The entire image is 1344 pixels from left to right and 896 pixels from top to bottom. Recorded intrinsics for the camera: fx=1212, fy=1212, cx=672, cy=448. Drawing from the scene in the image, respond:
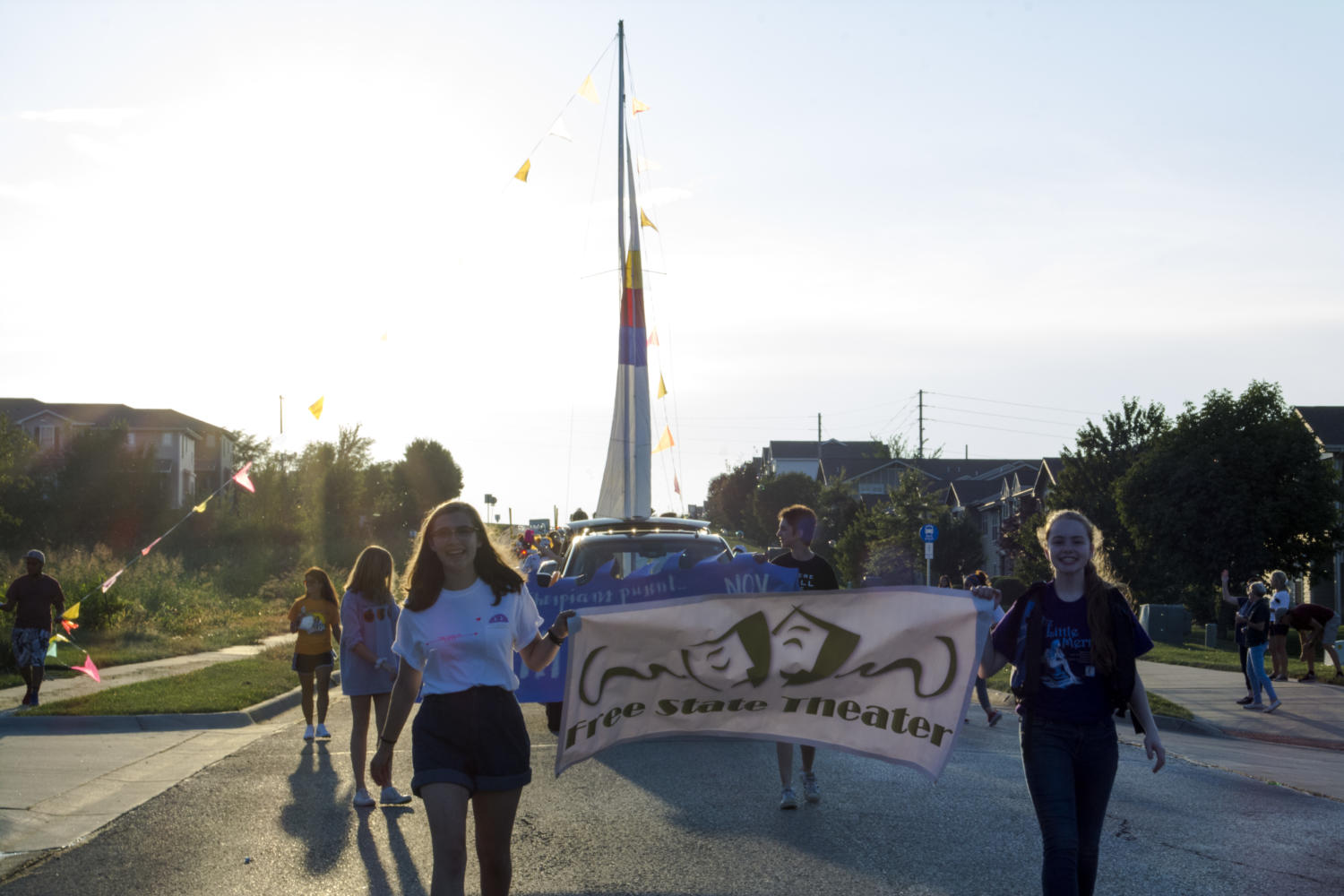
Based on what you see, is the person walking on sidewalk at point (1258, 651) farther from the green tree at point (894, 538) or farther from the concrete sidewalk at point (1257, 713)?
the green tree at point (894, 538)

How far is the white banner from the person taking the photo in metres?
5.59

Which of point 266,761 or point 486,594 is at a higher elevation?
point 486,594

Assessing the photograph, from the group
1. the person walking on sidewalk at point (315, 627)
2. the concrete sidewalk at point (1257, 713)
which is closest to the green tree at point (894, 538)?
the concrete sidewalk at point (1257, 713)

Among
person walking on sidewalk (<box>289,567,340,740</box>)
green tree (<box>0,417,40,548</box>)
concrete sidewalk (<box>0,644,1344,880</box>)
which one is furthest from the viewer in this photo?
green tree (<box>0,417,40,548</box>)

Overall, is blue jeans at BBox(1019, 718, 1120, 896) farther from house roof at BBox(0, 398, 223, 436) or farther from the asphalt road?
house roof at BBox(0, 398, 223, 436)

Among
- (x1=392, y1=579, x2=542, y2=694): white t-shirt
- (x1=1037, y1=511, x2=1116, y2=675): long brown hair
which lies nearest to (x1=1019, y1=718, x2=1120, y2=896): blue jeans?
(x1=1037, y1=511, x2=1116, y2=675): long brown hair

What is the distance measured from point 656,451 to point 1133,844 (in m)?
12.1

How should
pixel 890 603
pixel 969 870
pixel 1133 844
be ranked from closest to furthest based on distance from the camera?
1. pixel 890 603
2. pixel 969 870
3. pixel 1133 844

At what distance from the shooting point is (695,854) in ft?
22.1

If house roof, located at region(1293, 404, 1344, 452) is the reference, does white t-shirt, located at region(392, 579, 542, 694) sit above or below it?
below

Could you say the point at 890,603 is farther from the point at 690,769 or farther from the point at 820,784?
the point at 690,769

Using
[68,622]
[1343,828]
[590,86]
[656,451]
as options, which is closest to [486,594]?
[1343,828]

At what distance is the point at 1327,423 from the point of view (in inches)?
1820

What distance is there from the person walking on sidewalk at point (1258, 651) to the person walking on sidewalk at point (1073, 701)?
11864 millimetres
